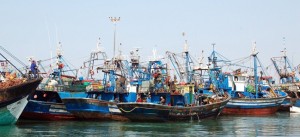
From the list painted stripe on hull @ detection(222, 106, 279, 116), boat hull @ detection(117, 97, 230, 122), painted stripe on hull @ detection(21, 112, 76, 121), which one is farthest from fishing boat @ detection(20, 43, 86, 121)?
painted stripe on hull @ detection(222, 106, 279, 116)

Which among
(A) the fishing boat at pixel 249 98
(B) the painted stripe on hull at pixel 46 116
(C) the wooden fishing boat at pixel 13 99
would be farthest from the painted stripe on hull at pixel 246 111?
(C) the wooden fishing boat at pixel 13 99

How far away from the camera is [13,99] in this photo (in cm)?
2544

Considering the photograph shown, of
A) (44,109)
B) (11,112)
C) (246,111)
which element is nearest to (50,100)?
(44,109)

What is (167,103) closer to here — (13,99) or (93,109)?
(93,109)

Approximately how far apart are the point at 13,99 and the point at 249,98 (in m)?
24.8

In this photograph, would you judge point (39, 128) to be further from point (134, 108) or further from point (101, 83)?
point (101, 83)

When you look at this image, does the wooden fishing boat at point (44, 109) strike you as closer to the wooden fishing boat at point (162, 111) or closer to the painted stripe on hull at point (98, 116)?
the painted stripe on hull at point (98, 116)

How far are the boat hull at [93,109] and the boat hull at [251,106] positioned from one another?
49.1ft

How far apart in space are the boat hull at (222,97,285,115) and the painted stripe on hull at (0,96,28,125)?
21366 mm

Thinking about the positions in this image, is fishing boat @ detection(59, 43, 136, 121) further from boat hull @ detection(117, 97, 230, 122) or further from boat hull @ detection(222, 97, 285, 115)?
boat hull @ detection(222, 97, 285, 115)

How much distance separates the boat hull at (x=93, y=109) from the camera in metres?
29.6

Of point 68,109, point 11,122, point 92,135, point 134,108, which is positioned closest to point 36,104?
point 68,109

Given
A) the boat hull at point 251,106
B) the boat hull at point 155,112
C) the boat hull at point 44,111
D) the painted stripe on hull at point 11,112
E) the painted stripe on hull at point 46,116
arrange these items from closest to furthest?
the painted stripe on hull at point 11,112
the boat hull at point 155,112
the boat hull at point 44,111
the painted stripe on hull at point 46,116
the boat hull at point 251,106

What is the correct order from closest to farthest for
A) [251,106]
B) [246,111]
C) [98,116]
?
[98,116], [246,111], [251,106]
